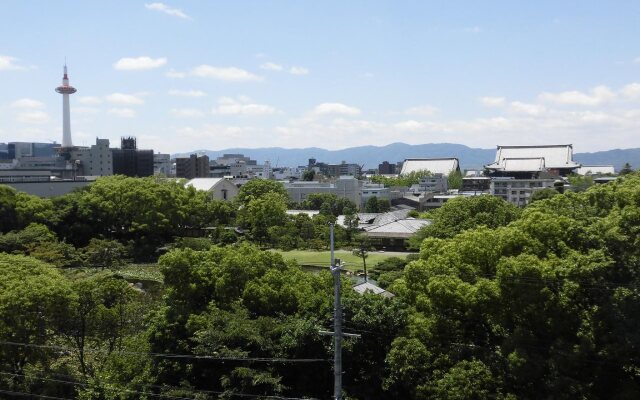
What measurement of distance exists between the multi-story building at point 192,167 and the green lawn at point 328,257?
54.9 metres

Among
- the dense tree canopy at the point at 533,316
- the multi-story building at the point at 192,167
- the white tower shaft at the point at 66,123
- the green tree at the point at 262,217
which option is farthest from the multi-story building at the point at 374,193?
the white tower shaft at the point at 66,123

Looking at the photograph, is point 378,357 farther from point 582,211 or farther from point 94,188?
point 94,188

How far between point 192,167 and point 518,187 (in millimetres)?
47944

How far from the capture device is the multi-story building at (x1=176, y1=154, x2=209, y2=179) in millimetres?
85994

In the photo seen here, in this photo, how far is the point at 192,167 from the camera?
86312 mm

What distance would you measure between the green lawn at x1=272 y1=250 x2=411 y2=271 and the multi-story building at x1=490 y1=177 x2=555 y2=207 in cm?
2814

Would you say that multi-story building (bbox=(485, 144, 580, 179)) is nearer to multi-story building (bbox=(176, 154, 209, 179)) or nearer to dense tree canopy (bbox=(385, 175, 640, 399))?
multi-story building (bbox=(176, 154, 209, 179))

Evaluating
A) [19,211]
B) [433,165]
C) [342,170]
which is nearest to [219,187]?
[19,211]

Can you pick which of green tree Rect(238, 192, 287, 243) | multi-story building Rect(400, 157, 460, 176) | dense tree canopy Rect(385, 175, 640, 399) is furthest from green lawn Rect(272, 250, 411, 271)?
multi-story building Rect(400, 157, 460, 176)

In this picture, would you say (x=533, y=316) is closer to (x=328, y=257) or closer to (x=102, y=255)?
(x=328, y=257)

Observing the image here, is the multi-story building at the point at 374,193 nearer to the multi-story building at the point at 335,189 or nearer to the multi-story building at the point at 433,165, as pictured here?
the multi-story building at the point at 335,189

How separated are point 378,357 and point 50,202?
2748 cm

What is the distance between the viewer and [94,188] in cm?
3494

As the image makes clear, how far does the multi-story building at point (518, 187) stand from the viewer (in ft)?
185
